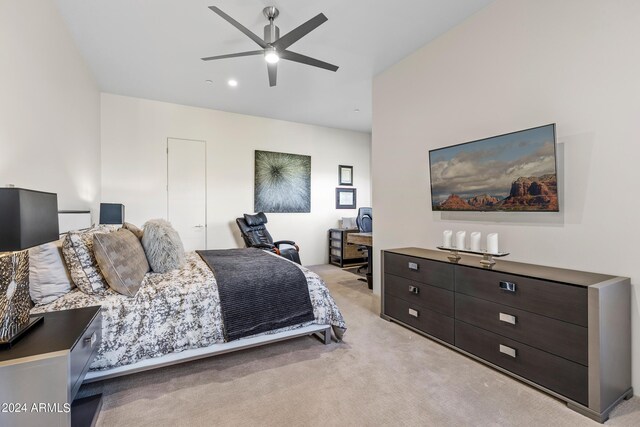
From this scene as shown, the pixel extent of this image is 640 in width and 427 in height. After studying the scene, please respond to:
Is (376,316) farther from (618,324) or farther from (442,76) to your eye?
(442,76)

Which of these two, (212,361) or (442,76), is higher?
(442,76)

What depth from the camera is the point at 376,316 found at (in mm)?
3273

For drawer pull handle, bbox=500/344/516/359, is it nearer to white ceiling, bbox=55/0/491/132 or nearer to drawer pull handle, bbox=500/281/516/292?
drawer pull handle, bbox=500/281/516/292

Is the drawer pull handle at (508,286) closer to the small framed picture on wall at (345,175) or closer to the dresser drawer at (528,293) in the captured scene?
the dresser drawer at (528,293)

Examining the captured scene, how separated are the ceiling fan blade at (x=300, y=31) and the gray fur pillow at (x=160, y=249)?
193cm

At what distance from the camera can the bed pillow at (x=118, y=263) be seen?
1985 millimetres

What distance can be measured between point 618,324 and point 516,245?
0.81m

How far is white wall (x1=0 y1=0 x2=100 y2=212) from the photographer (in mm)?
1775

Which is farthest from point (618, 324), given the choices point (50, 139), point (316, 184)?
point (316, 184)

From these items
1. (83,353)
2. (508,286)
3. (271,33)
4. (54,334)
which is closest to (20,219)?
(54,334)

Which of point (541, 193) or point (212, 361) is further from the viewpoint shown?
point (212, 361)

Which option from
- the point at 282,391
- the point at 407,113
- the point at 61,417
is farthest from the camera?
the point at 407,113

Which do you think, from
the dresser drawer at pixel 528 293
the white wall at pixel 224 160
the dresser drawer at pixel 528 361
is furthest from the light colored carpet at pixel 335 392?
the white wall at pixel 224 160

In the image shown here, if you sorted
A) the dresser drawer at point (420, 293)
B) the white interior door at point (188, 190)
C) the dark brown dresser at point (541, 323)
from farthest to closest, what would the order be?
the white interior door at point (188, 190), the dresser drawer at point (420, 293), the dark brown dresser at point (541, 323)
